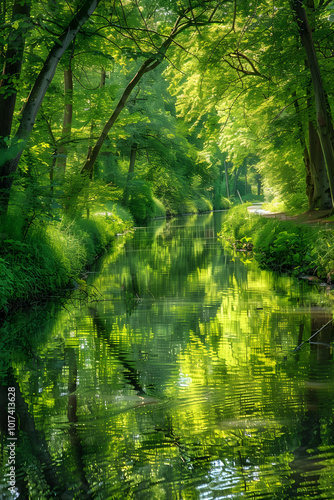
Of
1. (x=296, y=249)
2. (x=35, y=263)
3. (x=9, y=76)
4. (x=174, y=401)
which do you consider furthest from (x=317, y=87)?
(x=174, y=401)

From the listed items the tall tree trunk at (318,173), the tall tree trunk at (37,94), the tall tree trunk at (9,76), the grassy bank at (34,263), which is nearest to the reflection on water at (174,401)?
the grassy bank at (34,263)

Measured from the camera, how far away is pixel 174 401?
5043 millimetres

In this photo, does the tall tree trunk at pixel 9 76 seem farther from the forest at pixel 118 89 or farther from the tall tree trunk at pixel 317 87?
the tall tree trunk at pixel 317 87

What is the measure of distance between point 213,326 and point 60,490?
198 inches

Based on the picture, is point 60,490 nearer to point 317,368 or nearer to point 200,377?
point 200,377

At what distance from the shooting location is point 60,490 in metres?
3.45

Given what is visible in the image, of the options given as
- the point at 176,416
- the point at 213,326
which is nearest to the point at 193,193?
the point at 213,326

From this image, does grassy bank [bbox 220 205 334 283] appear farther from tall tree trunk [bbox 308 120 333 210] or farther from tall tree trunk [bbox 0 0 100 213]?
tall tree trunk [bbox 0 0 100 213]

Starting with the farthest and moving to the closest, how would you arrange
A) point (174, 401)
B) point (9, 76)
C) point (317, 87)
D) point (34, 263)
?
point (317, 87), point (34, 263), point (9, 76), point (174, 401)

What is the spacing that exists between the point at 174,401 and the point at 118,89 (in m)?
16.4

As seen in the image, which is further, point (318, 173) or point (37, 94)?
point (318, 173)

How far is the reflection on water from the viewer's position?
11.7 feet

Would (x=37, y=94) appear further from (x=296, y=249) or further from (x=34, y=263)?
(x=296, y=249)

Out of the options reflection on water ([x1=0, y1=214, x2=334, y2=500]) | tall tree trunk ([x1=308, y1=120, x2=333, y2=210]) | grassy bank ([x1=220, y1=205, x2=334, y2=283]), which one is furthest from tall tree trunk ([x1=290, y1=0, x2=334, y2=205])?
tall tree trunk ([x1=308, y1=120, x2=333, y2=210])
